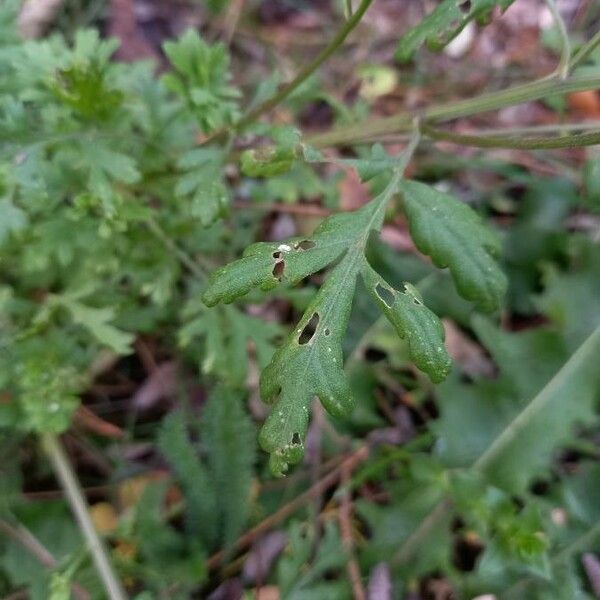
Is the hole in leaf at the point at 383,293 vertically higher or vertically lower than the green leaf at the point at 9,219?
lower

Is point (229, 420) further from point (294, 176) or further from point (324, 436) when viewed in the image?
point (294, 176)

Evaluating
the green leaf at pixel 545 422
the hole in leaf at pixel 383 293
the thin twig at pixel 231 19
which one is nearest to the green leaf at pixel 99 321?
the hole in leaf at pixel 383 293

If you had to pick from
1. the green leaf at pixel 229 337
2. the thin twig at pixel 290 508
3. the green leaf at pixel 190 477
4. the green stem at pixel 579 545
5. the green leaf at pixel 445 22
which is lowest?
the green stem at pixel 579 545

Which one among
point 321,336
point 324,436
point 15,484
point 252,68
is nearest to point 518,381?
point 324,436

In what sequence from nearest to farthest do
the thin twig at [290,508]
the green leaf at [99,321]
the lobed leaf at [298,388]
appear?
1. the lobed leaf at [298,388]
2. the green leaf at [99,321]
3. the thin twig at [290,508]

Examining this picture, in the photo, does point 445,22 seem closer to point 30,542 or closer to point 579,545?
point 579,545

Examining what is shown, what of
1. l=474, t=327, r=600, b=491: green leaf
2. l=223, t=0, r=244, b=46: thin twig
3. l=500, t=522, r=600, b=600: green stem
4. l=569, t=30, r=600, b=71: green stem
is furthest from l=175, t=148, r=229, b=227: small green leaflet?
l=223, t=0, r=244, b=46: thin twig

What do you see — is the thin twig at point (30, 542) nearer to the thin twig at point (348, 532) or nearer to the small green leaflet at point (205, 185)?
the thin twig at point (348, 532)
